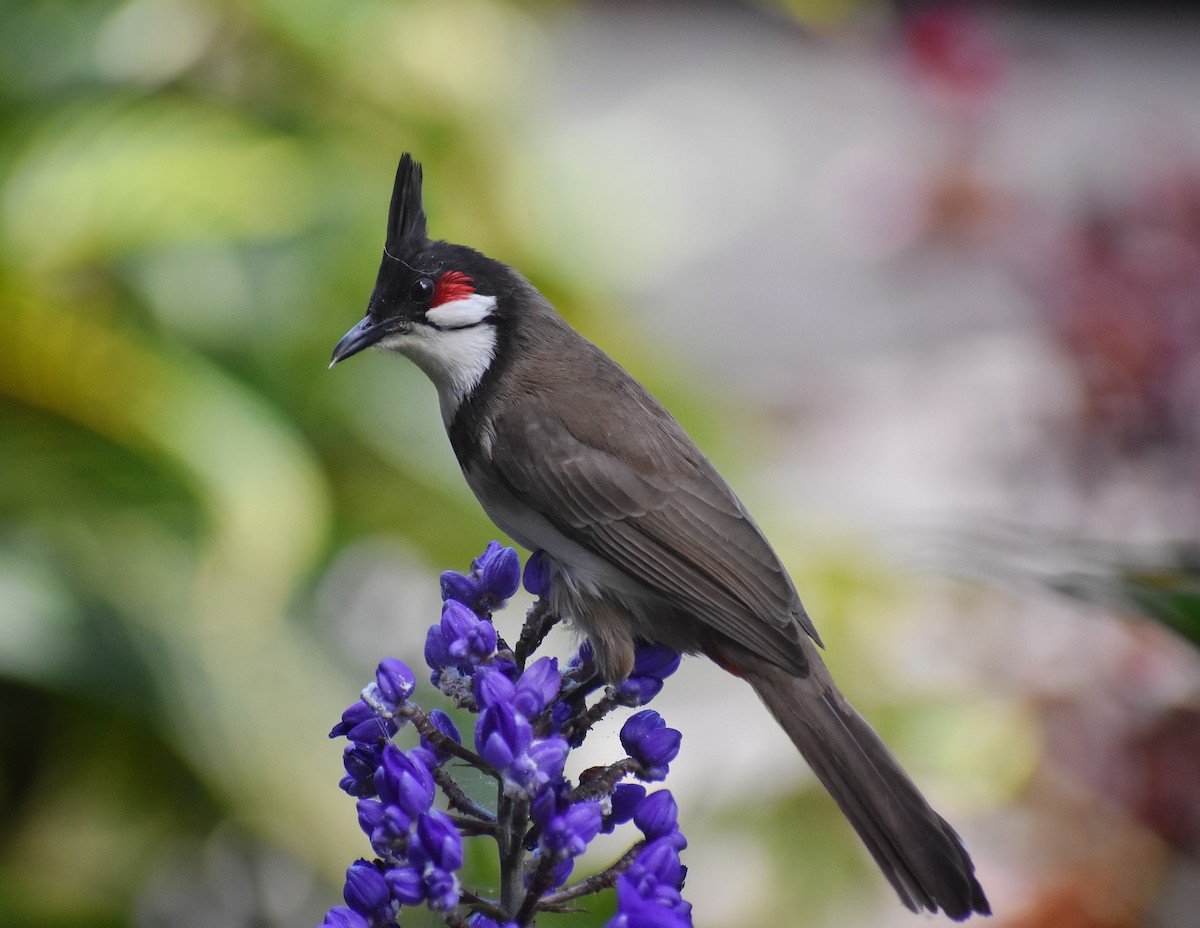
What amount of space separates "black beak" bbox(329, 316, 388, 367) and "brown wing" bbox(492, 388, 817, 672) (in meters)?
0.16

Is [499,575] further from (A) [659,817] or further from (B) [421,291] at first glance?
(B) [421,291]

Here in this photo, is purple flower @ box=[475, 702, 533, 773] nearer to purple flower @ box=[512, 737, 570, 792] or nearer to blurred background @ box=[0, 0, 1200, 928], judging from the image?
purple flower @ box=[512, 737, 570, 792]

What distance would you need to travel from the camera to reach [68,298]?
2.95 m

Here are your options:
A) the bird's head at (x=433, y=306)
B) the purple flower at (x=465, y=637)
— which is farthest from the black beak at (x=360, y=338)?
the purple flower at (x=465, y=637)

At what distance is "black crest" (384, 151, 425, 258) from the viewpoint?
1.32m

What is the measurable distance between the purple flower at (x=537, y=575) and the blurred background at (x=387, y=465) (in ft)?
1.71

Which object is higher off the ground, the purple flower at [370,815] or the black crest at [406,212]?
the black crest at [406,212]

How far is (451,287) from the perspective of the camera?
1496 mm

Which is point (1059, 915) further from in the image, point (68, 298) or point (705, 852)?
point (68, 298)

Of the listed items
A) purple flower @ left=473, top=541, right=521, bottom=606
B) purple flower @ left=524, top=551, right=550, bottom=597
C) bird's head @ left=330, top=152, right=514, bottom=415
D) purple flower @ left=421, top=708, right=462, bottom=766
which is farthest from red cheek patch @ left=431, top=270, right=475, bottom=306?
purple flower @ left=421, top=708, right=462, bottom=766

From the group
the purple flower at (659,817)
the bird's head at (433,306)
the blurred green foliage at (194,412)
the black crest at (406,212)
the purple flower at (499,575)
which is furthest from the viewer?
the blurred green foliage at (194,412)

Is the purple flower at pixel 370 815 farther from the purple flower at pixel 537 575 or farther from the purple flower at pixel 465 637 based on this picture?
the purple flower at pixel 537 575

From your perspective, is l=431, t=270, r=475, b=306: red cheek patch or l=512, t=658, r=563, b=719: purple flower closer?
l=512, t=658, r=563, b=719: purple flower

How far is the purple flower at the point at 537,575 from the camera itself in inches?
56.9
